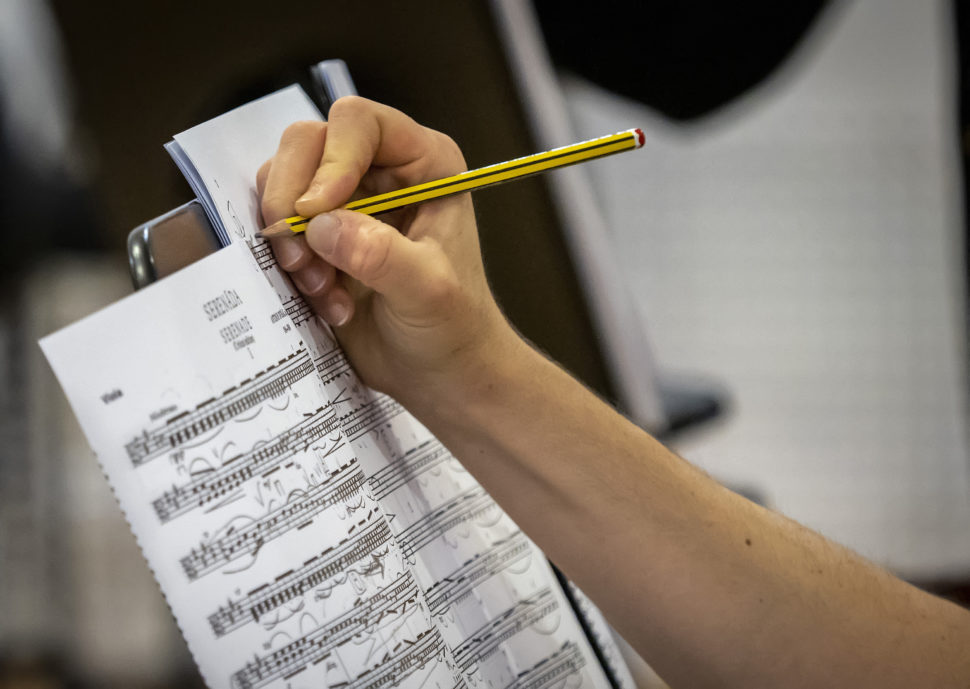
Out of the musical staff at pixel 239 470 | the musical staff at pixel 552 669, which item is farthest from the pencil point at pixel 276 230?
the musical staff at pixel 552 669

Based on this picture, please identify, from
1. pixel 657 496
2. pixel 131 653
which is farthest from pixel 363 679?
pixel 131 653

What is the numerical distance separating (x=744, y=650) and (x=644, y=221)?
65.3 inches

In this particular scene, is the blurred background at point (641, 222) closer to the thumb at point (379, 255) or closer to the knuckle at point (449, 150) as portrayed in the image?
the knuckle at point (449, 150)

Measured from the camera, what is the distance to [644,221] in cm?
207

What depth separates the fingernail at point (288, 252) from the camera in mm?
441

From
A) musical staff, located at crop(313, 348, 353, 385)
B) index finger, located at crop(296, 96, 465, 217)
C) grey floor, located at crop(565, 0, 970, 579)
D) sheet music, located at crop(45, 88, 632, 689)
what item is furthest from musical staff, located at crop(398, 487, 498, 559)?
grey floor, located at crop(565, 0, 970, 579)

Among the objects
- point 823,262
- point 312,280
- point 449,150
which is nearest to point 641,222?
point 823,262

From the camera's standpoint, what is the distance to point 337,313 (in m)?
0.46

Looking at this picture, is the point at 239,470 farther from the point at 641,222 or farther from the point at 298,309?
the point at 641,222

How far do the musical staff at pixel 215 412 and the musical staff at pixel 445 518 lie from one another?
13 cm

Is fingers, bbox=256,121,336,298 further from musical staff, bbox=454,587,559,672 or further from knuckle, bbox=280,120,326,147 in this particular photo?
musical staff, bbox=454,587,559,672

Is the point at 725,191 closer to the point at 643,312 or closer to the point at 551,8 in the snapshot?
the point at 643,312

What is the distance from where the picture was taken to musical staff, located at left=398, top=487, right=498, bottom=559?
473mm

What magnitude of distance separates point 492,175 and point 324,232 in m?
0.10
